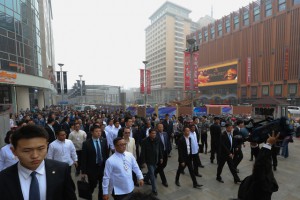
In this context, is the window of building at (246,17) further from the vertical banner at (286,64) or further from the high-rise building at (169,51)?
the high-rise building at (169,51)

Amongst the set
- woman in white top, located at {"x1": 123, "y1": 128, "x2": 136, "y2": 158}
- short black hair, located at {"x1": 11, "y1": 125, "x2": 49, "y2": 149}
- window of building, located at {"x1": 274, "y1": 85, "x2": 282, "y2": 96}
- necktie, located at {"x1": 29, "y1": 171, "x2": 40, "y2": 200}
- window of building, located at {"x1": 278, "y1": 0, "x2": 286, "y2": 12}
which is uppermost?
window of building, located at {"x1": 278, "y1": 0, "x2": 286, "y2": 12}

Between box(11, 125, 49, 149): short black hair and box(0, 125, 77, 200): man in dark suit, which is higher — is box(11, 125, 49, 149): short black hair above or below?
above

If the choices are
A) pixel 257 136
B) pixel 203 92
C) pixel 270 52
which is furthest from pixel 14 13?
pixel 203 92

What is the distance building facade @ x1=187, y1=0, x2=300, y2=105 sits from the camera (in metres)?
31.8

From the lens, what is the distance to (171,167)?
20.3ft

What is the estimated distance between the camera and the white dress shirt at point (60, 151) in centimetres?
399

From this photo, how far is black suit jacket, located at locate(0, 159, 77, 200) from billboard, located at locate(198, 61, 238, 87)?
1823 inches

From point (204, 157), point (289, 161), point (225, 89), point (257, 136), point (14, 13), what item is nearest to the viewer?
point (257, 136)

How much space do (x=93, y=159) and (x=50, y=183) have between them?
2436 millimetres

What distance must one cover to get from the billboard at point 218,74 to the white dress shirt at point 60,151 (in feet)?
147

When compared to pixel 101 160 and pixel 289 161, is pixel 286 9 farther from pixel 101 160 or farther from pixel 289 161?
pixel 101 160

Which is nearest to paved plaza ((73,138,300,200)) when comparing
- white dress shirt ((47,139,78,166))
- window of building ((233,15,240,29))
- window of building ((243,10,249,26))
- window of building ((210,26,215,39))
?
white dress shirt ((47,139,78,166))

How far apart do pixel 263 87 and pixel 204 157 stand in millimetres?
37526

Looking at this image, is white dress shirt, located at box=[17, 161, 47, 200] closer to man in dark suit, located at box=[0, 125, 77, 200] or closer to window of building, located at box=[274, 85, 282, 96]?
man in dark suit, located at box=[0, 125, 77, 200]
